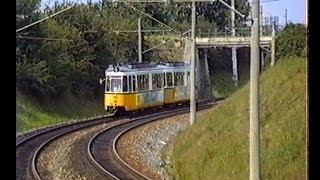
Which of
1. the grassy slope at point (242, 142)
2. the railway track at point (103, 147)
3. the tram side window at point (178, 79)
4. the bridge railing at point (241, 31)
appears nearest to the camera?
the bridge railing at point (241, 31)

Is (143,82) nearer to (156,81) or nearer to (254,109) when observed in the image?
(156,81)

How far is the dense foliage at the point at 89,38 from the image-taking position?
1693 millimetres

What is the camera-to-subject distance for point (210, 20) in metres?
2.13

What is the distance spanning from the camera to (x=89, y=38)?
221 cm

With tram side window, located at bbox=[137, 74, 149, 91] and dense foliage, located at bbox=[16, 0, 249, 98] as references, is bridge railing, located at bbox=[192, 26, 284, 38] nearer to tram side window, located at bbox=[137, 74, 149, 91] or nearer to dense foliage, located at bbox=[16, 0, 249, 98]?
dense foliage, located at bbox=[16, 0, 249, 98]

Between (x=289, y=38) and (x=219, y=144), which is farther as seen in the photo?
(x=219, y=144)

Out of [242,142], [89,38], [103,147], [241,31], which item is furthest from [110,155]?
[241,31]

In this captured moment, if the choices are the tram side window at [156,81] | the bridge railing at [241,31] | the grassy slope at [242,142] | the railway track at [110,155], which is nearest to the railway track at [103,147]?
the railway track at [110,155]

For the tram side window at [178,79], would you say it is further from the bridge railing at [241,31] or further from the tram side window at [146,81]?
the bridge railing at [241,31]

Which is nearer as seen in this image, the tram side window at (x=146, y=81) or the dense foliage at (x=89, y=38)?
the dense foliage at (x=89, y=38)

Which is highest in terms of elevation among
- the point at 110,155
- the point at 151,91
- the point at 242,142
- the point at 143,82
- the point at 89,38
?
the point at 89,38
